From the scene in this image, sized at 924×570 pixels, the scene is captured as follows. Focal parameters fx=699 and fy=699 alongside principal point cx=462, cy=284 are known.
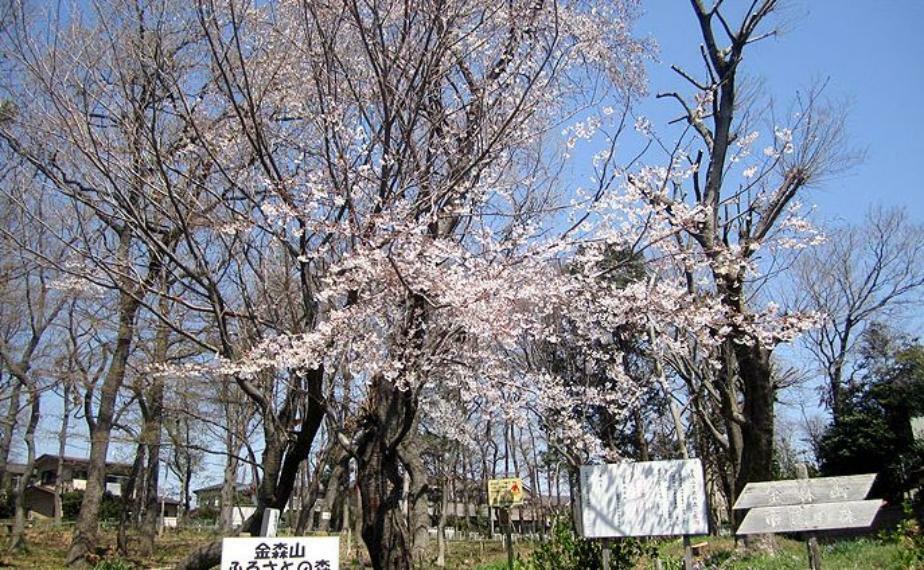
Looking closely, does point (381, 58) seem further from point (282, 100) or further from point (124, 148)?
point (124, 148)

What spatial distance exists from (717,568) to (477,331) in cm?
418

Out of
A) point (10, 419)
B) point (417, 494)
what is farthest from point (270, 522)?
point (10, 419)

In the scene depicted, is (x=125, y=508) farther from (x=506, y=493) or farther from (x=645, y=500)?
(x=645, y=500)

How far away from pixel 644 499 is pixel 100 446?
12.5 meters

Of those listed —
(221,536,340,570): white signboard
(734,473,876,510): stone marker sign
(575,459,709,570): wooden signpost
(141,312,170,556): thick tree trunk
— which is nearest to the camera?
(221,536,340,570): white signboard

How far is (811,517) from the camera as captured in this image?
5.77 m

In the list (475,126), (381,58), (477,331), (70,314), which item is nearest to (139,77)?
(381,58)

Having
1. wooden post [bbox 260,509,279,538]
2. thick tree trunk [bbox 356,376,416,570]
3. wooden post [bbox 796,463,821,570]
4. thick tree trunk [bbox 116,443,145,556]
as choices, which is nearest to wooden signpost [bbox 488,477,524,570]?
thick tree trunk [bbox 356,376,416,570]

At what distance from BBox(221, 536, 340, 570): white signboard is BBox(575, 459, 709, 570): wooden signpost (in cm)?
299

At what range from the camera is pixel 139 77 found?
6766mm

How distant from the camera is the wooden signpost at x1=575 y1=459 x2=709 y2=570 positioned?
6.67 meters

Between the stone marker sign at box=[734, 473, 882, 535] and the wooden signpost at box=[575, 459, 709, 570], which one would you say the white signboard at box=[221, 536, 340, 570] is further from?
the stone marker sign at box=[734, 473, 882, 535]

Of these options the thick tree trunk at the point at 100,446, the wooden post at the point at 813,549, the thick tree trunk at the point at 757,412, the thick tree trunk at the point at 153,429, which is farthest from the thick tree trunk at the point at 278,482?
the thick tree trunk at the point at 100,446

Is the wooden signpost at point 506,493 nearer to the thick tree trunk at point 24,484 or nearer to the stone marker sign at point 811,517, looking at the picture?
the stone marker sign at point 811,517
